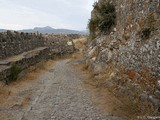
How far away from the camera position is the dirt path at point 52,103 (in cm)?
792

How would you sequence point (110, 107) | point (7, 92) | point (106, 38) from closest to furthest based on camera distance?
point (110, 107), point (7, 92), point (106, 38)

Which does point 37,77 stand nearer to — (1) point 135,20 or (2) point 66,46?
(1) point 135,20

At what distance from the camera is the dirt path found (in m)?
7.92

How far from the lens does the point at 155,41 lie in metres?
7.76

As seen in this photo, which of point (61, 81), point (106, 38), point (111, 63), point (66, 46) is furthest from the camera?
point (66, 46)

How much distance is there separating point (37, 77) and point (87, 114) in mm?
6812

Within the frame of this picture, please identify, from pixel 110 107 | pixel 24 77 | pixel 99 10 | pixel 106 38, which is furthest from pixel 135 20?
pixel 24 77

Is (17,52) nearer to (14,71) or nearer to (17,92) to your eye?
(14,71)

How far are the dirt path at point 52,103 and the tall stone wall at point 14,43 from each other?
4070mm

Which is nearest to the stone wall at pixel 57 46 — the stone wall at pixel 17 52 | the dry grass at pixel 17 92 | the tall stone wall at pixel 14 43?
the stone wall at pixel 17 52

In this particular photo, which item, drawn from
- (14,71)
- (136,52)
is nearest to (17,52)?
(14,71)

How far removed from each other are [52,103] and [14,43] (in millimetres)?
9437

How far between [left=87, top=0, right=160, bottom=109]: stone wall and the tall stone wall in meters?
5.81

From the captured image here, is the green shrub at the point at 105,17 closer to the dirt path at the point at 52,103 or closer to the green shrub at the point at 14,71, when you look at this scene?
the dirt path at the point at 52,103
